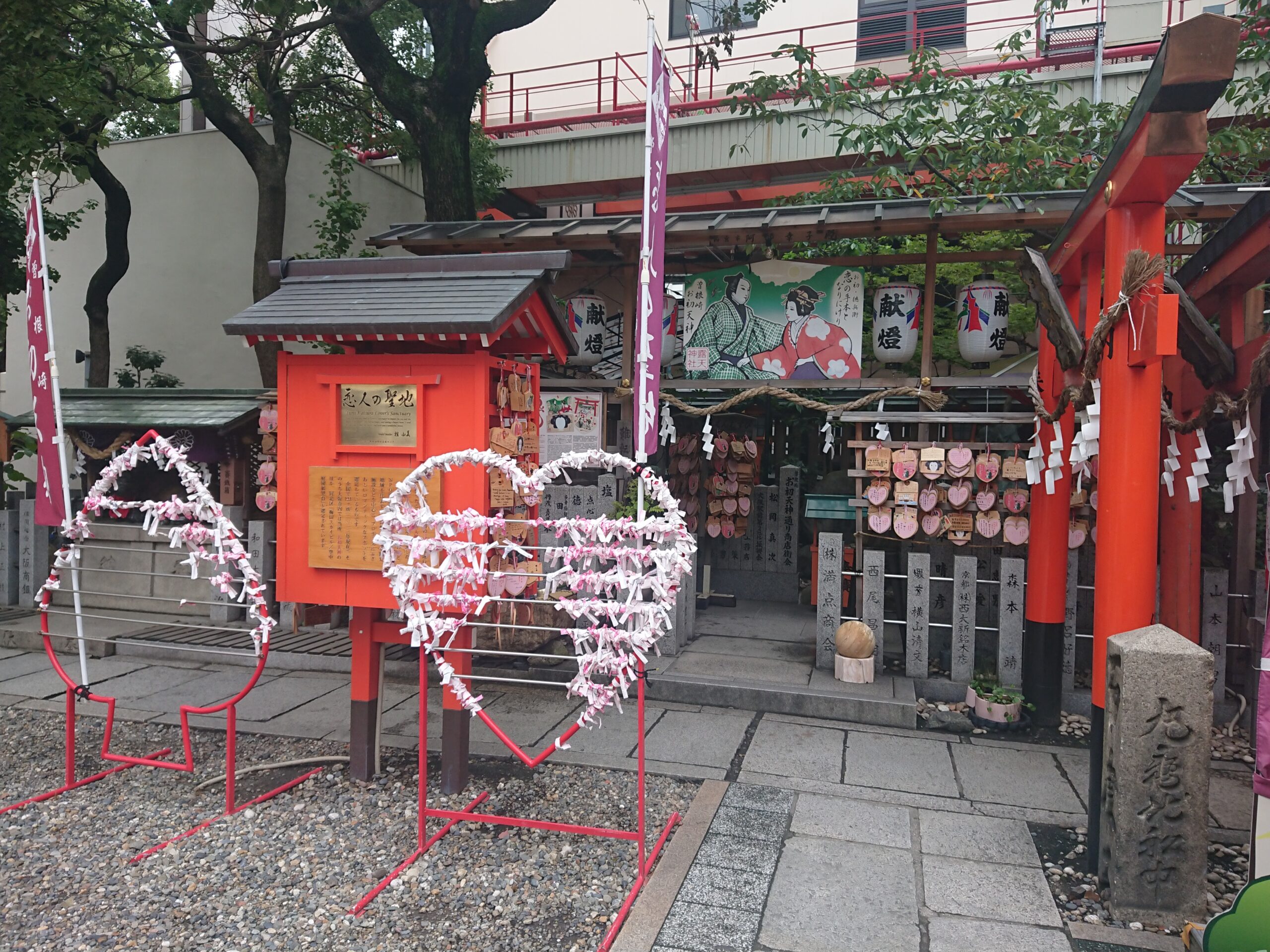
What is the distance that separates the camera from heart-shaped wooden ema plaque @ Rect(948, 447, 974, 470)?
24.7ft

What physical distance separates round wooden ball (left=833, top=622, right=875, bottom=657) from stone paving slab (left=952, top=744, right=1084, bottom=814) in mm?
1204

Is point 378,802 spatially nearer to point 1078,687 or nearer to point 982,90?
point 1078,687

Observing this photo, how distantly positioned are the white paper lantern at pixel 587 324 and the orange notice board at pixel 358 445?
4.09 m

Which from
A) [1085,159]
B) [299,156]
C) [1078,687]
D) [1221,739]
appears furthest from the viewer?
[299,156]

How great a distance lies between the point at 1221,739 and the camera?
664cm

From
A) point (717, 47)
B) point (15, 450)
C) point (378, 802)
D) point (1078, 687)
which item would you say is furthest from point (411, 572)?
point (717, 47)

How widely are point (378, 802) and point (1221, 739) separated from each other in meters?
6.63

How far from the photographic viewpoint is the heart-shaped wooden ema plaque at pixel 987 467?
7.50m

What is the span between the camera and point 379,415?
17.8 feet

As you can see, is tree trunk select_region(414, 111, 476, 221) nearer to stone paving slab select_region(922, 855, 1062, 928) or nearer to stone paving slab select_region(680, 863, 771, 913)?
stone paving slab select_region(680, 863, 771, 913)

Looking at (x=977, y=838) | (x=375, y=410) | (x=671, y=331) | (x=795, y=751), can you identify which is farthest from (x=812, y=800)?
(x=671, y=331)

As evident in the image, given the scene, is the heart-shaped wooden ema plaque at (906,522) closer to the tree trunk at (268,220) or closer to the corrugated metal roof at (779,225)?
the corrugated metal roof at (779,225)

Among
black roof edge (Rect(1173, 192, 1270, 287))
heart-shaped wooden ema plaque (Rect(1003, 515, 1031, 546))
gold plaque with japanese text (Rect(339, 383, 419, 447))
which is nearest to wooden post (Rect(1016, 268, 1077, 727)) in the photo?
heart-shaped wooden ema plaque (Rect(1003, 515, 1031, 546))

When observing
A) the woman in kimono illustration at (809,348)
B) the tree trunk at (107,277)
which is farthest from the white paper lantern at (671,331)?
the tree trunk at (107,277)
